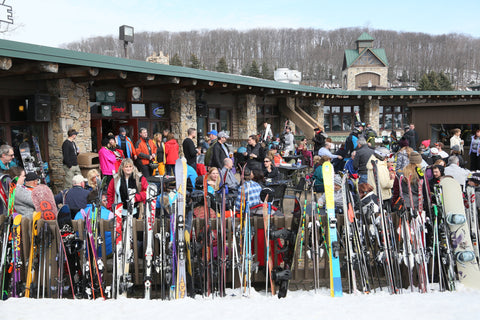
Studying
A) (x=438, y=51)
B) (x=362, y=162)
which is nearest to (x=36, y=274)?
(x=362, y=162)

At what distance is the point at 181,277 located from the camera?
438 cm

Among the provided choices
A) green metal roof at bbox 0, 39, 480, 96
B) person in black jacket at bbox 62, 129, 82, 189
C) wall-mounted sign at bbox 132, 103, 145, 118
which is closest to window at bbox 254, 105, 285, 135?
green metal roof at bbox 0, 39, 480, 96

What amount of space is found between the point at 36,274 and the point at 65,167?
4025mm

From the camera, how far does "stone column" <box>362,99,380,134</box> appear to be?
22.1 metres

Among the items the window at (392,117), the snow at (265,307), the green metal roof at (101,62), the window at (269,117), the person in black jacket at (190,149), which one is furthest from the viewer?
the window at (392,117)

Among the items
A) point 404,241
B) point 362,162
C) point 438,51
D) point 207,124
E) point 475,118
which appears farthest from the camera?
point 438,51

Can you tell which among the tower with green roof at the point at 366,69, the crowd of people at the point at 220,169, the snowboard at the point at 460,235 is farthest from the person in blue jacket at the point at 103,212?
the tower with green roof at the point at 366,69

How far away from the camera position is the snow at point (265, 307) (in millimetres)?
3887

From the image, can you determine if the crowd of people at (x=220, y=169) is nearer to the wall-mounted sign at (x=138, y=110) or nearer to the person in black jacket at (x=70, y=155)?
the person in black jacket at (x=70, y=155)

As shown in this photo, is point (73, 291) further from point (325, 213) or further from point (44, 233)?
point (325, 213)

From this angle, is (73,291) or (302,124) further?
(302,124)

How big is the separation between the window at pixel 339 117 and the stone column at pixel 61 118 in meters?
15.4

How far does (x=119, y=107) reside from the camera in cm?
1027

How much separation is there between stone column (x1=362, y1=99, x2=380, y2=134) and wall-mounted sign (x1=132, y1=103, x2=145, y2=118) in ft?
48.7
